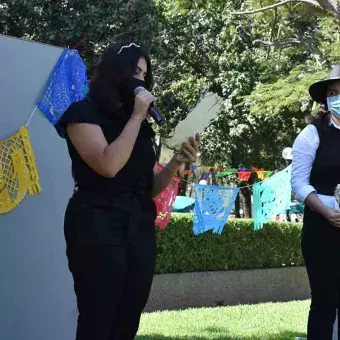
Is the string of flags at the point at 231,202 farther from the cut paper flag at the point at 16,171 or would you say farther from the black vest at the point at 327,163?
the black vest at the point at 327,163

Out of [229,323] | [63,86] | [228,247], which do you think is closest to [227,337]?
[229,323]

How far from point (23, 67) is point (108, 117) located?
1.40 metres

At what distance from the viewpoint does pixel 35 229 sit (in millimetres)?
3805

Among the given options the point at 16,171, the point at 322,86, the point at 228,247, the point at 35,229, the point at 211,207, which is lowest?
the point at 228,247

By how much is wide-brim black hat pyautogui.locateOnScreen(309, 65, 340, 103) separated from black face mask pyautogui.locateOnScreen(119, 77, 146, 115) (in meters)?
1.28

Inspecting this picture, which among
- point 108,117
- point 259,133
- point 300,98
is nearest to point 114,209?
point 108,117

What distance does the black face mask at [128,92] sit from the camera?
254 cm

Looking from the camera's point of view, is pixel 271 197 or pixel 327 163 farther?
pixel 271 197

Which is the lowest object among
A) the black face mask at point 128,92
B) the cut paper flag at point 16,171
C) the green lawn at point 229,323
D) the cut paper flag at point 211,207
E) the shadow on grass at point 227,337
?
the green lawn at point 229,323

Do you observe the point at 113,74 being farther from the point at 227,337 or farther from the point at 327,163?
the point at 227,337

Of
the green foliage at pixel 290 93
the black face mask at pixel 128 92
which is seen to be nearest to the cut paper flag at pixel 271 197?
the green foliage at pixel 290 93

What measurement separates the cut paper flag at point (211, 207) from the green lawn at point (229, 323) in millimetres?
1010

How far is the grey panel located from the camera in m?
3.70

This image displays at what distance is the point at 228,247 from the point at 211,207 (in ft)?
2.82
